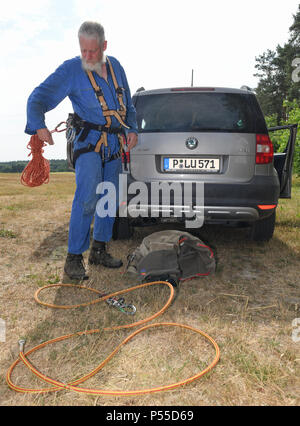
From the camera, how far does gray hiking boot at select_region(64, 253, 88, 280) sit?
3.32m

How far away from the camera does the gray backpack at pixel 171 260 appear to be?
3234 millimetres

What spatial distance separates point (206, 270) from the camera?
11.2 feet

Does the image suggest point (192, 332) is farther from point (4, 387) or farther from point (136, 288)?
point (4, 387)

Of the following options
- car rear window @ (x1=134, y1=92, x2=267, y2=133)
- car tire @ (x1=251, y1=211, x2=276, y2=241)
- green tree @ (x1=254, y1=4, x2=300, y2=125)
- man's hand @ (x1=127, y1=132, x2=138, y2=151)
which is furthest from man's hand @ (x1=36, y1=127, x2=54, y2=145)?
green tree @ (x1=254, y1=4, x2=300, y2=125)

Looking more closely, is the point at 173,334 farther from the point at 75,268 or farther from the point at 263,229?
the point at 263,229

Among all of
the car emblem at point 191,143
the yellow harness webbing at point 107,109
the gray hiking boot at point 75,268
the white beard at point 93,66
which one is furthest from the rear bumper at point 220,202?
the white beard at point 93,66

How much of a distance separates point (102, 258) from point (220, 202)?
4.51 ft

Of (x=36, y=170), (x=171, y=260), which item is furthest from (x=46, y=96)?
(x=171, y=260)

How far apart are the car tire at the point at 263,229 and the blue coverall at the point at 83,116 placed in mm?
1967

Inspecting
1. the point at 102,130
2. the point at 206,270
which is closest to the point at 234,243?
the point at 206,270

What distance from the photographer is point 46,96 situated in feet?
10.1

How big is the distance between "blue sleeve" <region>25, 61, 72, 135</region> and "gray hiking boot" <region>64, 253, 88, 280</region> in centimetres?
124

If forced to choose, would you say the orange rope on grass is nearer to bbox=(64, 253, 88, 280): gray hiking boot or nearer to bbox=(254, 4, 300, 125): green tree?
bbox=(64, 253, 88, 280): gray hiking boot
